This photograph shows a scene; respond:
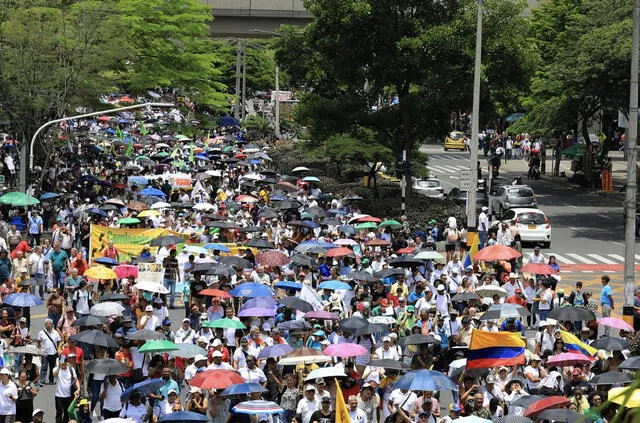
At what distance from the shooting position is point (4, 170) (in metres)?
51.4

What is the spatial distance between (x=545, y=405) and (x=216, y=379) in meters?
4.23

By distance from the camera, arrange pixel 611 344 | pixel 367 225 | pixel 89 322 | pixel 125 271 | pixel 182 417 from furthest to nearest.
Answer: pixel 367 225 → pixel 125 271 → pixel 89 322 → pixel 611 344 → pixel 182 417

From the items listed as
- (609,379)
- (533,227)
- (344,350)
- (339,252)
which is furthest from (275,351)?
(533,227)

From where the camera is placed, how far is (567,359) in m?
17.3

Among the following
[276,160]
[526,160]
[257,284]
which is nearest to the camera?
[257,284]

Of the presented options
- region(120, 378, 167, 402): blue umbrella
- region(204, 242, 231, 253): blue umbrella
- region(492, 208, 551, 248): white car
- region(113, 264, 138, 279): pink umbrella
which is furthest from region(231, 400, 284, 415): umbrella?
region(492, 208, 551, 248): white car

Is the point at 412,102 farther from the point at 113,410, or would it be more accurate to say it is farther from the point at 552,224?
the point at 113,410

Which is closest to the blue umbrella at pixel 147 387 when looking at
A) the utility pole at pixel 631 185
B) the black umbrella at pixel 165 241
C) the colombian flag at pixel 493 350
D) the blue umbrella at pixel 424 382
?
the blue umbrella at pixel 424 382

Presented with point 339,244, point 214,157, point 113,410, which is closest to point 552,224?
point 214,157

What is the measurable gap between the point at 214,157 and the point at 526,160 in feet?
95.1

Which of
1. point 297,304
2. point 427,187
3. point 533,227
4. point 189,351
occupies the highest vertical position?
point 297,304

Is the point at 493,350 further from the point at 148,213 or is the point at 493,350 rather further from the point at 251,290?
the point at 148,213

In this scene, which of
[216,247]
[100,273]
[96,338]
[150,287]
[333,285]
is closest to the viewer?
[96,338]

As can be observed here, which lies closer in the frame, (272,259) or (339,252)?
(272,259)
